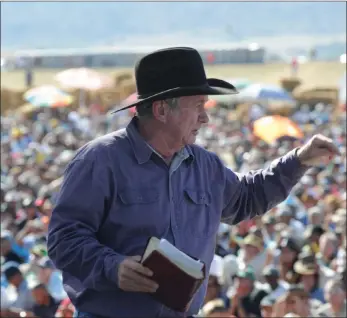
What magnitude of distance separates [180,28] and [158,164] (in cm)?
12920

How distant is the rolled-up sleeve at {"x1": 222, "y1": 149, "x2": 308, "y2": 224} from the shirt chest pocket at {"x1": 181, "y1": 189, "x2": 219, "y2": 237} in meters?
0.17

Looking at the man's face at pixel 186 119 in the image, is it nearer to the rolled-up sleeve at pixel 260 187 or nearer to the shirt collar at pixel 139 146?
the shirt collar at pixel 139 146

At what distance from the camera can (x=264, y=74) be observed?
44.5 metres

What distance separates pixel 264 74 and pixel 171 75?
42.2 m

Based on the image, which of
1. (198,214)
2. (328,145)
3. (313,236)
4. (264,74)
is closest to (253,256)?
(313,236)

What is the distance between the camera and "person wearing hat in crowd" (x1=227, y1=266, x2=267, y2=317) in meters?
6.29

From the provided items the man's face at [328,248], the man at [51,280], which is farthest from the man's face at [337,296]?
the man at [51,280]

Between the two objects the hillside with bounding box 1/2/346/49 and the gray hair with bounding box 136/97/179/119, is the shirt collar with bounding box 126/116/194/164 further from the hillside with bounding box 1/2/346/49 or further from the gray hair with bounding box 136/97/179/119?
the hillside with bounding box 1/2/346/49

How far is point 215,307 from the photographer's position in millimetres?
5598

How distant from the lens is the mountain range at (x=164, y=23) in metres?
116

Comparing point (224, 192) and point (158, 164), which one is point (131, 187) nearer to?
point (158, 164)

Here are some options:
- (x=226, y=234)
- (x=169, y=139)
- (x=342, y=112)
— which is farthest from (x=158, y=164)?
(x=342, y=112)

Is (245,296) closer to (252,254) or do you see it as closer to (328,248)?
(252,254)

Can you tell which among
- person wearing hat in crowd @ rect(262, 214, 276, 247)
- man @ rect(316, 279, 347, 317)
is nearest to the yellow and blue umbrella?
person wearing hat in crowd @ rect(262, 214, 276, 247)
